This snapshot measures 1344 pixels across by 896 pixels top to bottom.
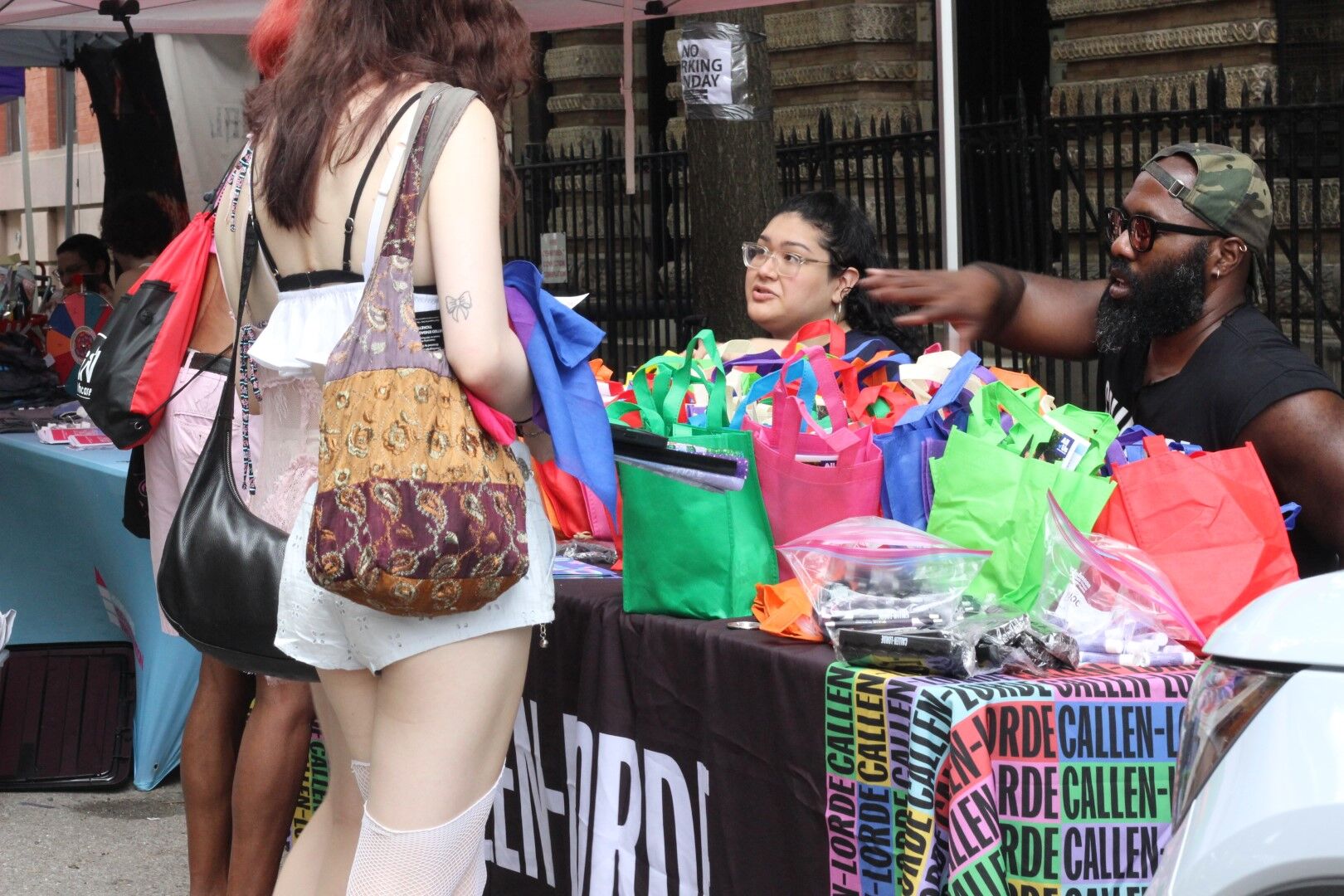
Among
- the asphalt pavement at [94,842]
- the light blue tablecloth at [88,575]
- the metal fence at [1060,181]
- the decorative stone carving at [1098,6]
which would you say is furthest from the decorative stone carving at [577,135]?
the asphalt pavement at [94,842]

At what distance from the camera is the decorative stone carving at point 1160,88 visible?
909cm

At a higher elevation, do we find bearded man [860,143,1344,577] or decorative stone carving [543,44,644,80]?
decorative stone carving [543,44,644,80]

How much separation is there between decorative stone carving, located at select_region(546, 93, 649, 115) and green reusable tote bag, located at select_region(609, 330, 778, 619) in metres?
11.9

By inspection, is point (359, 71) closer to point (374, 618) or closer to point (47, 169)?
point (374, 618)

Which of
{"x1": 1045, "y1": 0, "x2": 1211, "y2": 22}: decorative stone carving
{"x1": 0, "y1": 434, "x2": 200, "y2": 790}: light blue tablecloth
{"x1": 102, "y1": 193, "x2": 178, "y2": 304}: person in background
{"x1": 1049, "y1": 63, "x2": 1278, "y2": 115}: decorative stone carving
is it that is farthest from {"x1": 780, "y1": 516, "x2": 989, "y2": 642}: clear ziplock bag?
{"x1": 1045, "y1": 0, "x2": 1211, "y2": 22}: decorative stone carving

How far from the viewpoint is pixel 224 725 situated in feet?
11.7

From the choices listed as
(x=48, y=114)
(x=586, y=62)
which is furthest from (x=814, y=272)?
(x=48, y=114)

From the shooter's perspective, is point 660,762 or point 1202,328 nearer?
point 660,762

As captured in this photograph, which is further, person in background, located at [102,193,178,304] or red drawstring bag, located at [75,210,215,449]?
person in background, located at [102,193,178,304]

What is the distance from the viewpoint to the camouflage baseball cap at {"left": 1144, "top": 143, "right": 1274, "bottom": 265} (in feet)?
10.9

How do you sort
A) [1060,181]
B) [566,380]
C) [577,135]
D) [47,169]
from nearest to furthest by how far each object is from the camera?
[566,380] → [1060,181] → [577,135] → [47,169]

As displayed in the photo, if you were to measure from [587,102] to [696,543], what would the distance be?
1209 cm

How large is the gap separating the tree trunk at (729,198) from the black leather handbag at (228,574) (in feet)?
11.4

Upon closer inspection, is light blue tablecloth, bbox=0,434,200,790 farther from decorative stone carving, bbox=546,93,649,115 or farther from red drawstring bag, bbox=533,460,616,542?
decorative stone carving, bbox=546,93,649,115
